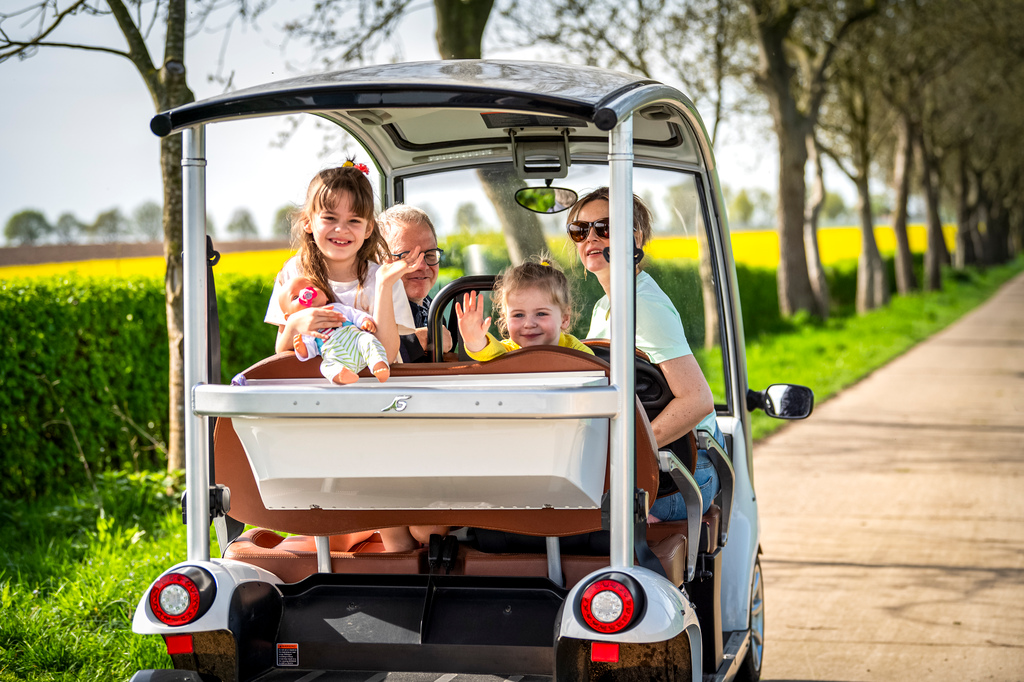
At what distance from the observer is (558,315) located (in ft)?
9.24

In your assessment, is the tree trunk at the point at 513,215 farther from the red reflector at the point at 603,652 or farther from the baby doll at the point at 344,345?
the red reflector at the point at 603,652

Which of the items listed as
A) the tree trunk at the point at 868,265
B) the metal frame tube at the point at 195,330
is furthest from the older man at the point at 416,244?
the tree trunk at the point at 868,265

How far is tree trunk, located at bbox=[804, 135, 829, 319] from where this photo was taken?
68.5 ft

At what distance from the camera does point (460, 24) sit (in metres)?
7.26

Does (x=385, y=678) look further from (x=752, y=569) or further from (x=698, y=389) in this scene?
(x=752, y=569)

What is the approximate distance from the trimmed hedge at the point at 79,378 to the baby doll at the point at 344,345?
3665 mm

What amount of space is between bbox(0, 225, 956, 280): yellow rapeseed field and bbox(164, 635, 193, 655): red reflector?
179cm

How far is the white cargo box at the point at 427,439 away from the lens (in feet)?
6.88

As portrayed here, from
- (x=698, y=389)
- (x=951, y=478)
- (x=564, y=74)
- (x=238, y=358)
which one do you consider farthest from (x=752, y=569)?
(x=238, y=358)

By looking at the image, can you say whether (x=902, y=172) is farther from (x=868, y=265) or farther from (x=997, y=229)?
(x=997, y=229)

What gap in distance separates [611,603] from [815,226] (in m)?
20.1

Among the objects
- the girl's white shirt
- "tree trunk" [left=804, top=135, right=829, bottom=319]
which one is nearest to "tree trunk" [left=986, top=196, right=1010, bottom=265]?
"tree trunk" [left=804, top=135, right=829, bottom=319]

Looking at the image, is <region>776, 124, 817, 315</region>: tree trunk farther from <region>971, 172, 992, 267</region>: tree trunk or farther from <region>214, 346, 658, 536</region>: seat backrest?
<region>971, 172, 992, 267</region>: tree trunk

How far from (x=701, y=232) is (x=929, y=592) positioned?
2.57 m
